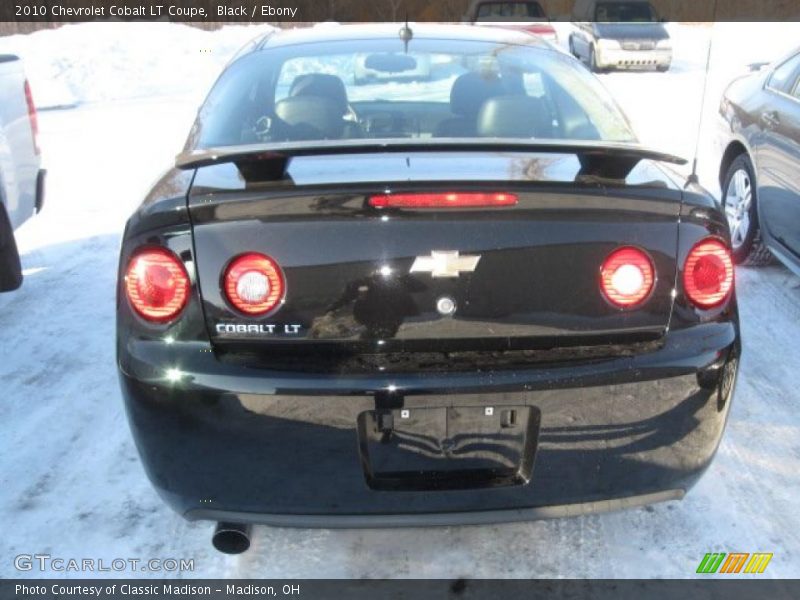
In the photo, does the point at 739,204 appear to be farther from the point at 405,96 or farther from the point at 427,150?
the point at 427,150

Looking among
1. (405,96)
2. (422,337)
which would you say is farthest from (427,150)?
(405,96)

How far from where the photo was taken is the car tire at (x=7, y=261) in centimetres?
418

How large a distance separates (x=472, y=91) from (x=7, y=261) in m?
2.64

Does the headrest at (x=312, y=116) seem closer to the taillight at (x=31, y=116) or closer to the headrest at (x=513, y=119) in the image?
the headrest at (x=513, y=119)

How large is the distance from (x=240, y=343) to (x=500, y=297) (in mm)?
693

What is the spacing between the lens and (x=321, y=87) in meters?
3.19

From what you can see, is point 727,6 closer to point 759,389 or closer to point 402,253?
point 759,389

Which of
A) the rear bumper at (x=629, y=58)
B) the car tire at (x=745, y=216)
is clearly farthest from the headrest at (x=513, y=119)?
the rear bumper at (x=629, y=58)

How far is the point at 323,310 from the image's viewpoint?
6.83 feet

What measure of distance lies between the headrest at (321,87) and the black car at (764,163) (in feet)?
8.36

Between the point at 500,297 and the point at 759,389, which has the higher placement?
the point at 500,297

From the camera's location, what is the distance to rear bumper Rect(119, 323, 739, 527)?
208cm

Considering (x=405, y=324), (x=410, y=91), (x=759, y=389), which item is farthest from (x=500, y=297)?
(x=759, y=389)

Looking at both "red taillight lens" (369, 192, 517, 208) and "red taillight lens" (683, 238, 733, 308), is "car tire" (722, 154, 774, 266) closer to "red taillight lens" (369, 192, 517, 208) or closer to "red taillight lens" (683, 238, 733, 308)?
"red taillight lens" (683, 238, 733, 308)
